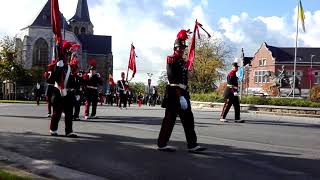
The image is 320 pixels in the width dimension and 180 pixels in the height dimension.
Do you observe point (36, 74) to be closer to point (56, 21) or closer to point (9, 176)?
point (56, 21)

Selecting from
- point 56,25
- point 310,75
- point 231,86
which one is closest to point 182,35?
point 56,25

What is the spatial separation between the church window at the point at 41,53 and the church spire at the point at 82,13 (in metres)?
32.4

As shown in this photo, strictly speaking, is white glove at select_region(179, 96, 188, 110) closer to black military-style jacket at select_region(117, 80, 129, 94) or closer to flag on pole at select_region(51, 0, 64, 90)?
flag on pole at select_region(51, 0, 64, 90)

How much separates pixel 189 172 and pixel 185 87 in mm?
2798

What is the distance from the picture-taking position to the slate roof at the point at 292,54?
106 meters

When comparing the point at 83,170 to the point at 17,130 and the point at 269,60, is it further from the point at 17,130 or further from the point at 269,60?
the point at 269,60

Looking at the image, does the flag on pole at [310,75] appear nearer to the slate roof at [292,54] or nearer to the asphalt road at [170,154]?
the slate roof at [292,54]

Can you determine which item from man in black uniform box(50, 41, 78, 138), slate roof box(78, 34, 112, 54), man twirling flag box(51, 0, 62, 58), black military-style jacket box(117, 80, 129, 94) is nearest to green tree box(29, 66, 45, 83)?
slate roof box(78, 34, 112, 54)

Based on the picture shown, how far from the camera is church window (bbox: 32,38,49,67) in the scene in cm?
10025

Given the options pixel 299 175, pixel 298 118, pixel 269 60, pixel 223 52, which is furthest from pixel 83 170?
pixel 269 60

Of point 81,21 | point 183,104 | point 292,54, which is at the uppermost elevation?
point 81,21

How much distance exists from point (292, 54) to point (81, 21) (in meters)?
53.1

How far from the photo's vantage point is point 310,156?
10.0 meters

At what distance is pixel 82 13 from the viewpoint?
13438 cm
